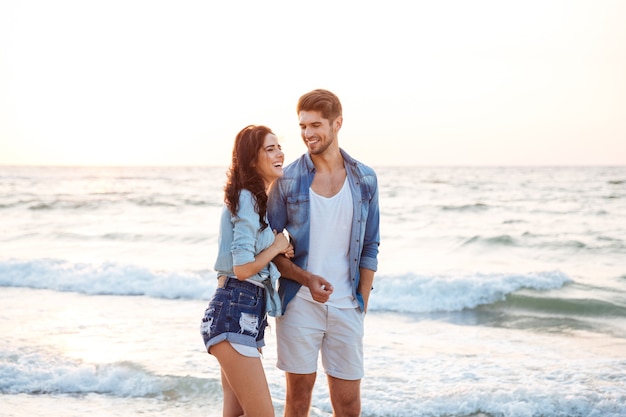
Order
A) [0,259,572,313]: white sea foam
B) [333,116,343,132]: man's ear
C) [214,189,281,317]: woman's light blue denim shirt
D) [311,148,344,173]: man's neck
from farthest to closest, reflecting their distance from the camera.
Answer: [0,259,572,313]: white sea foam < [311,148,344,173]: man's neck < [333,116,343,132]: man's ear < [214,189,281,317]: woman's light blue denim shirt

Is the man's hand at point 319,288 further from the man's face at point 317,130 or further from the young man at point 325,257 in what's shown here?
the man's face at point 317,130

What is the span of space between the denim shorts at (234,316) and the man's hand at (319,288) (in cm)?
34

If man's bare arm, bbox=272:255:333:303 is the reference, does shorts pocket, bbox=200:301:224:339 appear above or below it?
below

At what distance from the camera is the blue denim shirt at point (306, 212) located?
12.1 feet

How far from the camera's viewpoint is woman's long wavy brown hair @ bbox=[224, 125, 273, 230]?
3303 millimetres

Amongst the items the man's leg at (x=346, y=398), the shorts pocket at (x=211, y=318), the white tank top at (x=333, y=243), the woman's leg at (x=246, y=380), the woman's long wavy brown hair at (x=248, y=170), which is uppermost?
the woman's long wavy brown hair at (x=248, y=170)

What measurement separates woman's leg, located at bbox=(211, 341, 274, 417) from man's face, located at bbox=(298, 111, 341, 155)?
3.77 ft

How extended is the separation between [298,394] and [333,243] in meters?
0.85

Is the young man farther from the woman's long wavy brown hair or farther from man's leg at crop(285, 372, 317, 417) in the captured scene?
the woman's long wavy brown hair

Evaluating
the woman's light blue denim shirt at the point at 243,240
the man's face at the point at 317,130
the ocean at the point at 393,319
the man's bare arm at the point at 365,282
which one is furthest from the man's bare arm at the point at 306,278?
the ocean at the point at 393,319

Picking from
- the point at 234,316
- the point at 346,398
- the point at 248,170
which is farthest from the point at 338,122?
the point at 346,398

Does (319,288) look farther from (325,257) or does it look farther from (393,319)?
(393,319)

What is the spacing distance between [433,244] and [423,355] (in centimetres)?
1012

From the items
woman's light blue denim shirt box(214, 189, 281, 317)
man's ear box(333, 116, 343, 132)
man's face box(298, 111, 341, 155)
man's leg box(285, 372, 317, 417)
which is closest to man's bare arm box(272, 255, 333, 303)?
woman's light blue denim shirt box(214, 189, 281, 317)
